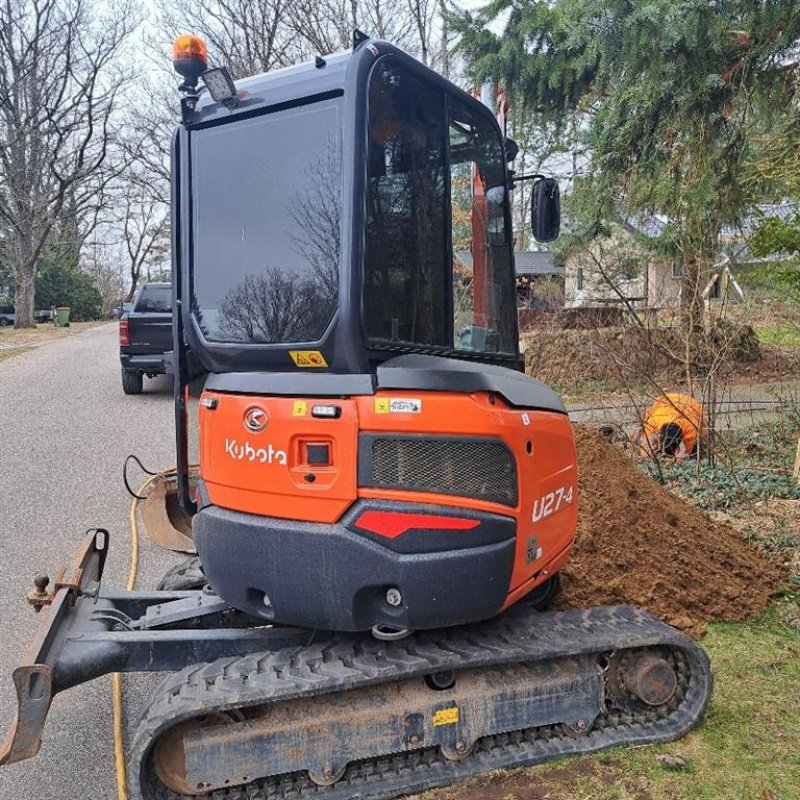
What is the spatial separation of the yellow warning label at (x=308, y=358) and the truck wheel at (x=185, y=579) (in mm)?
1879

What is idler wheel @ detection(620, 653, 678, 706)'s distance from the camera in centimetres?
322

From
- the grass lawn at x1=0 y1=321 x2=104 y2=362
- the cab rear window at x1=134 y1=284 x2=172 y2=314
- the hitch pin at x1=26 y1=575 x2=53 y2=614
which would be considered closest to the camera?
the hitch pin at x1=26 y1=575 x2=53 y2=614

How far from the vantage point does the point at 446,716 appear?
2959 millimetres

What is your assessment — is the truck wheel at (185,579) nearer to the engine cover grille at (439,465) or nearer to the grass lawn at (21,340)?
the engine cover grille at (439,465)

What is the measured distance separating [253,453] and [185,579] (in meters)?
1.78

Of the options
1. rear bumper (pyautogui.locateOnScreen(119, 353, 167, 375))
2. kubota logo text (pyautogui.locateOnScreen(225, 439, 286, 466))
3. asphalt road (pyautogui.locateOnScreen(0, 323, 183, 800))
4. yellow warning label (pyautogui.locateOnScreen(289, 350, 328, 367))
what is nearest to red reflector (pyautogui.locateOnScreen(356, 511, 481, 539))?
kubota logo text (pyautogui.locateOnScreen(225, 439, 286, 466))

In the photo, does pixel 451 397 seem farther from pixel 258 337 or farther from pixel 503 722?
pixel 503 722

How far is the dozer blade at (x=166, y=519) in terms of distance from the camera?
17.9 ft

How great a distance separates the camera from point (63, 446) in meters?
8.80

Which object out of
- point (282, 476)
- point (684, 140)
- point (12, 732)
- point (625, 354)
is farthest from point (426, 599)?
point (625, 354)

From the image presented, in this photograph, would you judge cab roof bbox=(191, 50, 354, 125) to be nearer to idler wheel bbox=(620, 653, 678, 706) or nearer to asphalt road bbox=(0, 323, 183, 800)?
idler wheel bbox=(620, 653, 678, 706)

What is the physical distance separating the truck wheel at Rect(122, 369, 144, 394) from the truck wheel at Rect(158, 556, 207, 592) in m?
8.32

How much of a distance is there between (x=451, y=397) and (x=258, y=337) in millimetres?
767

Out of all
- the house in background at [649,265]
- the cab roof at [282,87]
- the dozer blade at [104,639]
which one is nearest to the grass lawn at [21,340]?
the house in background at [649,265]
